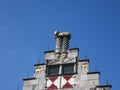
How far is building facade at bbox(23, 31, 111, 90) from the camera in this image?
36.6 meters

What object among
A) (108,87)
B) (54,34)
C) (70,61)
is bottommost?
(108,87)

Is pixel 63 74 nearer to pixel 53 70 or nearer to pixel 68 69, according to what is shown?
pixel 68 69

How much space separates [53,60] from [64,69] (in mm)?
1407

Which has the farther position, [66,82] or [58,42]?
[58,42]

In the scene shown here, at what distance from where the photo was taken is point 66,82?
1464 inches

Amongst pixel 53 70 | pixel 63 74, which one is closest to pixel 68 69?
pixel 63 74

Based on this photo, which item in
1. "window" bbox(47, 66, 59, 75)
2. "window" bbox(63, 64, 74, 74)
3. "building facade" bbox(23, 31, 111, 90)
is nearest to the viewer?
"building facade" bbox(23, 31, 111, 90)

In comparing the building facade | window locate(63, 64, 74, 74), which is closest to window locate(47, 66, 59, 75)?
the building facade

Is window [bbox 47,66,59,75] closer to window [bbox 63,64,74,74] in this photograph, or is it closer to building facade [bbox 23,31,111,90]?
building facade [bbox 23,31,111,90]

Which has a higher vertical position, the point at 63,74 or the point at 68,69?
the point at 68,69

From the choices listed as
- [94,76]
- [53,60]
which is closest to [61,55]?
[53,60]

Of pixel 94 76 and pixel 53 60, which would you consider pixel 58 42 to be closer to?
pixel 53 60

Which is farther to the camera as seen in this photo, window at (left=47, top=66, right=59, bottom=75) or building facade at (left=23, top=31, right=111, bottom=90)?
window at (left=47, top=66, right=59, bottom=75)

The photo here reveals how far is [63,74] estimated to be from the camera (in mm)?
37844
